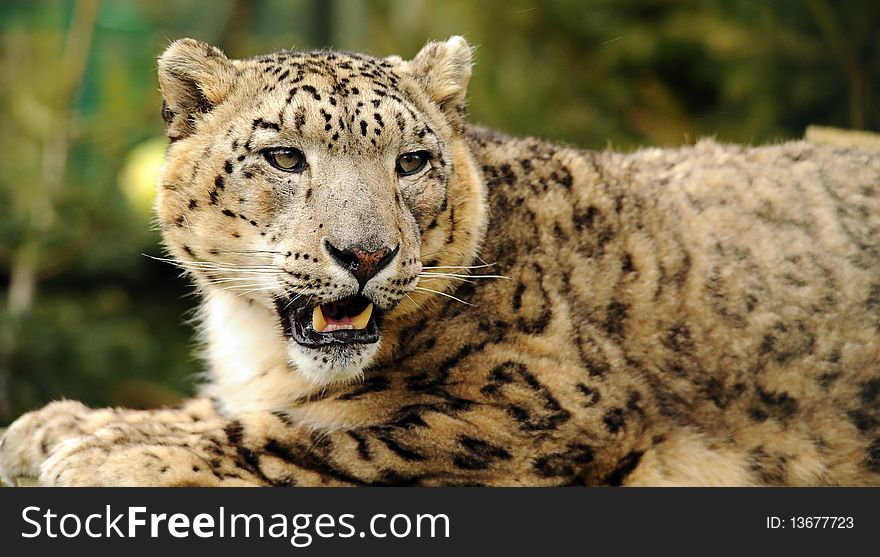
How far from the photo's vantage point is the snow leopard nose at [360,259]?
5934mm

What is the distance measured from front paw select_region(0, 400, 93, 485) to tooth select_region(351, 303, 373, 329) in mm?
2167

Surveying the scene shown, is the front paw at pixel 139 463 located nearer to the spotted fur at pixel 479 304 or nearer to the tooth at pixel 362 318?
the spotted fur at pixel 479 304

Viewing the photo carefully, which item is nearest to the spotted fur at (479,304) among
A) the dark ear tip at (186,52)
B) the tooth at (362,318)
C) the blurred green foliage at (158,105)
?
the dark ear tip at (186,52)

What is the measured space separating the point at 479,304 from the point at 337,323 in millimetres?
925

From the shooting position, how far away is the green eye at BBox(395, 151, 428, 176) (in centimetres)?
655

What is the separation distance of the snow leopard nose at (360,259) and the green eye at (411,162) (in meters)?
0.71

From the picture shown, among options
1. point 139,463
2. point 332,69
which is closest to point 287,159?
point 332,69

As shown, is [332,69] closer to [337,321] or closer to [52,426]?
[337,321]

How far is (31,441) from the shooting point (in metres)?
7.39

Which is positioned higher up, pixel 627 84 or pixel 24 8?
pixel 24 8
